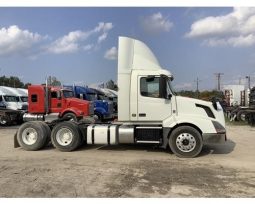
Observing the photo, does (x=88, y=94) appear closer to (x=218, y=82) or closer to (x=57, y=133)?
(x=57, y=133)

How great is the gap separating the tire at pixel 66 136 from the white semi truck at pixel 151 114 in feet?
0.11

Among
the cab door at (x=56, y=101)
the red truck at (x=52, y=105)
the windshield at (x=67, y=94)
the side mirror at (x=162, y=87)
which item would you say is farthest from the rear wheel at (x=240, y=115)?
the side mirror at (x=162, y=87)

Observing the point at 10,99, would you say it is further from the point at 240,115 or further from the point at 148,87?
the point at 148,87

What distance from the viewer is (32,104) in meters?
19.7

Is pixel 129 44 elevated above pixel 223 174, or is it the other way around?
pixel 129 44

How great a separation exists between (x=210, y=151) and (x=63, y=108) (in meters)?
11.3

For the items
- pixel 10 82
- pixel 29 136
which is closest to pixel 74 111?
pixel 29 136

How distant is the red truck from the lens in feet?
64.8

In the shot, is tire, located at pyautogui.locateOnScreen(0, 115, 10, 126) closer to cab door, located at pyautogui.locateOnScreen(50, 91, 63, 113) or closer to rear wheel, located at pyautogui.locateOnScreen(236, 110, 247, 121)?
cab door, located at pyautogui.locateOnScreen(50, 91, 63, 113)

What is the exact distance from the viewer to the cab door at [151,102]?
11336 mm

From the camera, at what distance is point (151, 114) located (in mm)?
11414

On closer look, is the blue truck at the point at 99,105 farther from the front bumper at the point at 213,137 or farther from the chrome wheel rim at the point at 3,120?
the front bumper at the point at 213,137

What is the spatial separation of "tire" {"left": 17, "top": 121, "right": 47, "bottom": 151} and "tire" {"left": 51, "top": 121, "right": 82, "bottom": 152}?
1.39 feet

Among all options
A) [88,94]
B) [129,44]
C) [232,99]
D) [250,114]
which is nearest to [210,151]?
[129,44]
